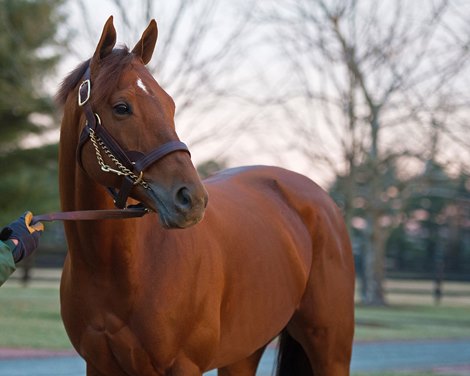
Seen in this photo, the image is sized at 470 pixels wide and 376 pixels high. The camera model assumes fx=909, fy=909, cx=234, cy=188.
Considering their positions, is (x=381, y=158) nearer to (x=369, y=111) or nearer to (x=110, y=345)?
(x=369, y=111)

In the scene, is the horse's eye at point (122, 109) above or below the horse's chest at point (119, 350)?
above

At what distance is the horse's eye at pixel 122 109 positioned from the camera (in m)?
3.74

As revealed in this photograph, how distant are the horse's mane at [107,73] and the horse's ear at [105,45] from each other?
23 millimetres

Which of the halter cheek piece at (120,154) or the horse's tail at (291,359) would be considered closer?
the halter cheek piece at (120,154)

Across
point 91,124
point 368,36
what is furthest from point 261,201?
point 368,36

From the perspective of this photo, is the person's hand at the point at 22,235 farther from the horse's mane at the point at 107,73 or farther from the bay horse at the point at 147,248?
the horse's mane at the point at 107,73

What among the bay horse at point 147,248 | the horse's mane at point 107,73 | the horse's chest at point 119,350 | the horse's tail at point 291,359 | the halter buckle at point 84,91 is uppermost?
the horse's mane at point 107,73

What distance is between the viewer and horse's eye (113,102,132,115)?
12.3 ft

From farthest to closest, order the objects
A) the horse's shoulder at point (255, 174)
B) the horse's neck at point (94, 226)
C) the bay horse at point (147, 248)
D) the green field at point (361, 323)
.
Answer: the green field at point (361, 323)
the horse's shoulder at point (255, 174)
the horse's neck at point (94, 226)
the bay horse at point (147, 248)

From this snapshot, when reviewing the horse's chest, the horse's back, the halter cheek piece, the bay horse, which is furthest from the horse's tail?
the halter cheek piece

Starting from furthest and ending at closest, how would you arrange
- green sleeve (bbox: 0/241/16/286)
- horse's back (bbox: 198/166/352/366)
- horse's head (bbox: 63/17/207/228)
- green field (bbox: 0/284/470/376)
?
1. green field (bbox: 0/284/470/376)
2. horse's back (bbox: 198/166/352/366)
3. horse's head (bbox: 63/17/207/228)
4. green sleeve (bbox: 0/241/16/286)

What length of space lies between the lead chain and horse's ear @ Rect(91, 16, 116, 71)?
352mm

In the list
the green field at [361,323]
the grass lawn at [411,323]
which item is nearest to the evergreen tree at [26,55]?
the green field at [361,323]

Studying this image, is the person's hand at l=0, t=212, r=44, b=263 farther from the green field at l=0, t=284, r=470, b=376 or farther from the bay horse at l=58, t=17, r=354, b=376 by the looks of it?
the green field at l=0, t=284, r=470, b=376
